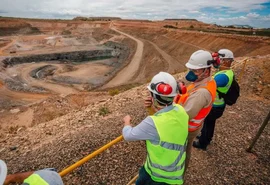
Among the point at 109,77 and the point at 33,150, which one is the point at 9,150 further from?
the point at 109,77

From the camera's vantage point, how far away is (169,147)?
221 cm

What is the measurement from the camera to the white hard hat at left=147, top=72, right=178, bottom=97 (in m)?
2.25

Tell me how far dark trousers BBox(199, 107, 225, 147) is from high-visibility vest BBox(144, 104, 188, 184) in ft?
8.14

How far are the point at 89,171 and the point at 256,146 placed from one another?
4379 mm

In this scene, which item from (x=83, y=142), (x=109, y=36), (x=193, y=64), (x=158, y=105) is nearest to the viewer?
(x=158, y=105)

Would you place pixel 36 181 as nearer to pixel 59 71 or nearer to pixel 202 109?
pixel 202 109

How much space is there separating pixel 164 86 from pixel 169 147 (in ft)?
2.09

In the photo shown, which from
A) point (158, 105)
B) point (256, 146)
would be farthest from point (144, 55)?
point (158, 105)

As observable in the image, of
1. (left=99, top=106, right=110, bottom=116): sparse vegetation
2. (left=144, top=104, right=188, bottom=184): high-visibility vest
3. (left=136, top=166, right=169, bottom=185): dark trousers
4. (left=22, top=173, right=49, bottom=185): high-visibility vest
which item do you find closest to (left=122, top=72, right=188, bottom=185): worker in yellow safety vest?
(left=144, top=104, right=188, bottom=184): high-visibility vest

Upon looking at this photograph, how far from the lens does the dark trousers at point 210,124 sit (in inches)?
179

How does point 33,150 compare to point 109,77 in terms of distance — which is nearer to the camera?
point 33,150

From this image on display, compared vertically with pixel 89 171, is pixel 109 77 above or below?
below

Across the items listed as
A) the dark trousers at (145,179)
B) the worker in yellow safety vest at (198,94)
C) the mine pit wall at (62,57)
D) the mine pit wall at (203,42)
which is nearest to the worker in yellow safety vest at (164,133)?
the dark trousers at (145,179)

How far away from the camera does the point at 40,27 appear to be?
84812 millimetres
